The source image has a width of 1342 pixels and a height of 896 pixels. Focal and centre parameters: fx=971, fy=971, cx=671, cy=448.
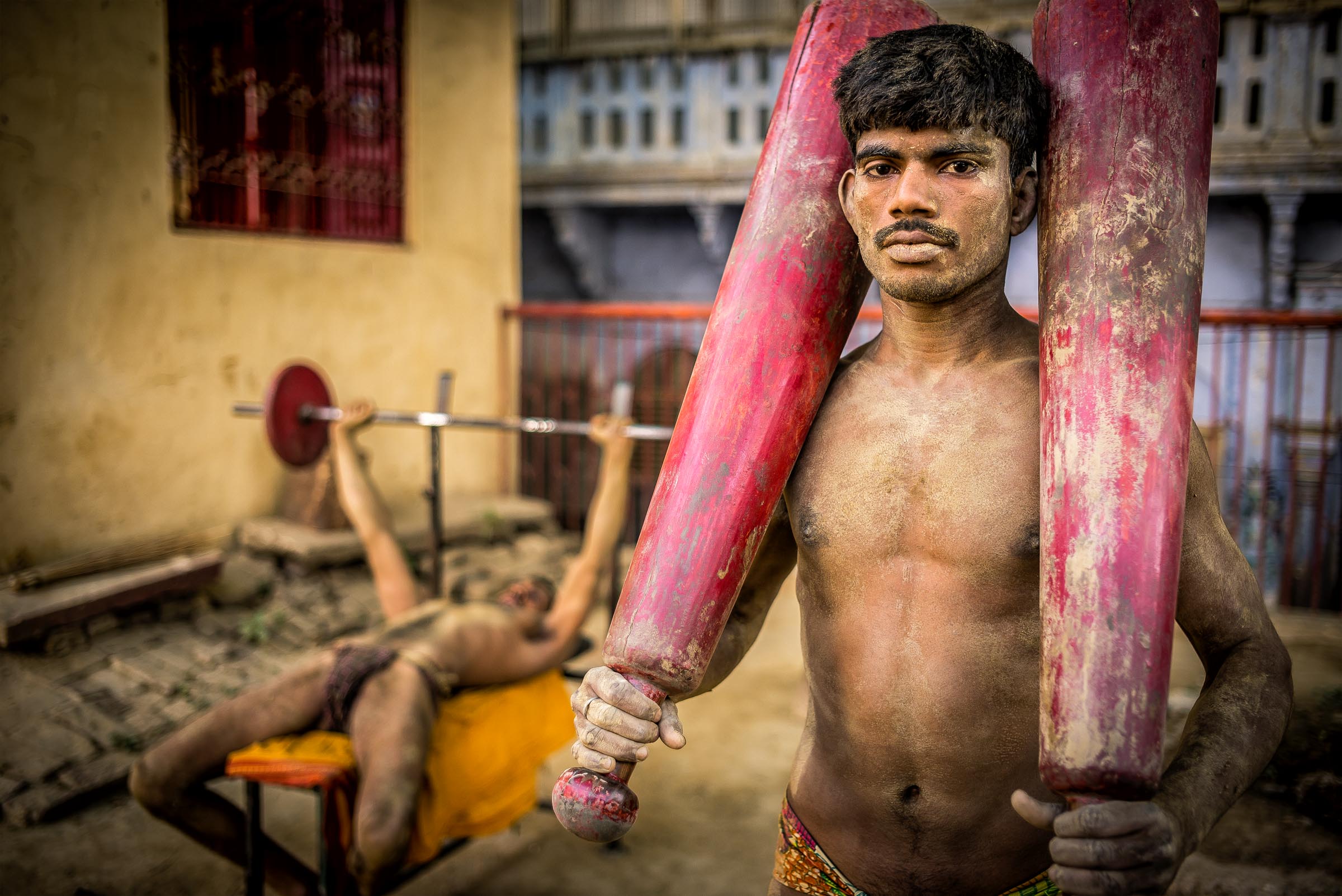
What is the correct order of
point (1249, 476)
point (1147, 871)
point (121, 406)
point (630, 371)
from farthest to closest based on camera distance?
point (630, 371) < point (1249, 476) < point (121, 406) < point (1147, 871)

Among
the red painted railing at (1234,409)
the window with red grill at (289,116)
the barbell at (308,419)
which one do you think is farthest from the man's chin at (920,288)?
the window with red grill at (289,116)

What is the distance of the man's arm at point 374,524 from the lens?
3814 millimetres

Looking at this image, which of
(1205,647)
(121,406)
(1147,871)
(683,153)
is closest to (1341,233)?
(683,153)

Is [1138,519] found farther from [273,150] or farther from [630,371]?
[630,371]

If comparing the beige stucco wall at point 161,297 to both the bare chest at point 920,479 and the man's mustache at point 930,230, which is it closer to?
the bare chest at point 920,479

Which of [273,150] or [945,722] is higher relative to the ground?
[273,150]

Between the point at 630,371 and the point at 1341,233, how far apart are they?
5.44 m

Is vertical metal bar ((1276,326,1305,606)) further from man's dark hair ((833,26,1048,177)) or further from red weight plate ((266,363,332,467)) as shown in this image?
red weight plate ((266,363,332,467))

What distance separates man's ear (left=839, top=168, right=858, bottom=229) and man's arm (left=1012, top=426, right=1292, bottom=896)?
0.59 meters

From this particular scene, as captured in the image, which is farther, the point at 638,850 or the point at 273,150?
the point at 273,150

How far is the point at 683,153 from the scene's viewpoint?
8.14m

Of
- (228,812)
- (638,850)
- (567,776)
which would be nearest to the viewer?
(567,776)

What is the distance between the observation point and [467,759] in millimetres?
3248

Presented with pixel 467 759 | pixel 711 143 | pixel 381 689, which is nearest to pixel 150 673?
pixel 381 689
